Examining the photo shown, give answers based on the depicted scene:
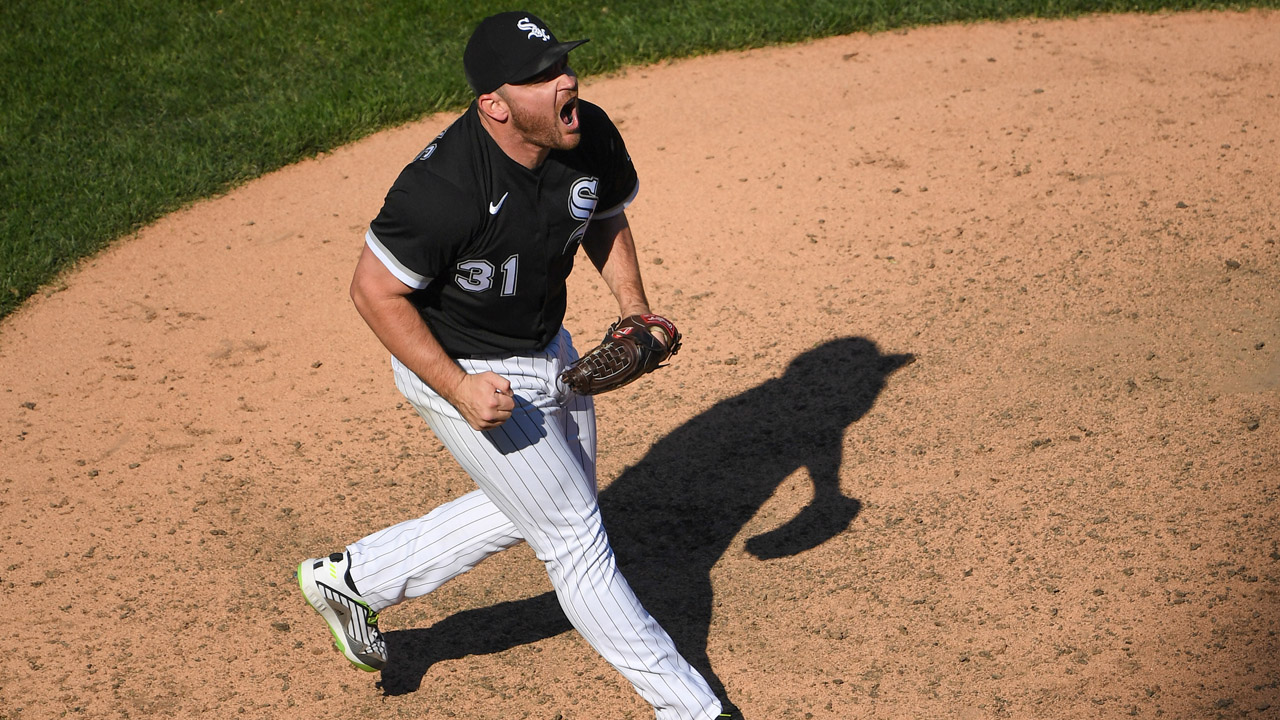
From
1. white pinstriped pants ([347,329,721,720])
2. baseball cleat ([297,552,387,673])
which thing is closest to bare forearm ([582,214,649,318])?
white pinstriped pants ([347,329,721,720])

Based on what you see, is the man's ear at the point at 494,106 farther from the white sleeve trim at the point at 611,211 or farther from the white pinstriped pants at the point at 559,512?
the white pinstriped pants at the point at 559,512

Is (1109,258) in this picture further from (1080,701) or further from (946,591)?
(1080,701)

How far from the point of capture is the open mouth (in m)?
3.33

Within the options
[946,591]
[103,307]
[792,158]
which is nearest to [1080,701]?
[946,591]

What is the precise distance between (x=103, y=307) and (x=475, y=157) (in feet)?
12.8

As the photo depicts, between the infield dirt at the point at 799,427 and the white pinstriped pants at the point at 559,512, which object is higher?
the white pinstriped pants at the point at 559,512

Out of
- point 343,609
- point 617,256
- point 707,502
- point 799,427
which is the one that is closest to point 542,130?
point 617,256

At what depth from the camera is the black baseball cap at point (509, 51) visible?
3.22m

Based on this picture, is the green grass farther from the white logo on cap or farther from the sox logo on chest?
the white logo on cap

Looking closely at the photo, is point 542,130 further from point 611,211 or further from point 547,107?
point 611,211

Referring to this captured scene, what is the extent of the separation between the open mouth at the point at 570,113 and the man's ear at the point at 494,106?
0.15m

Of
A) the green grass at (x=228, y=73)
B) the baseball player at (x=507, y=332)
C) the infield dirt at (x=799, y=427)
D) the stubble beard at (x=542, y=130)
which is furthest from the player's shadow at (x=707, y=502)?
the green grass at (x=228, y=73)

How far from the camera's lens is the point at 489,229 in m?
3.33

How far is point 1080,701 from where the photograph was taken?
12.4 feet
